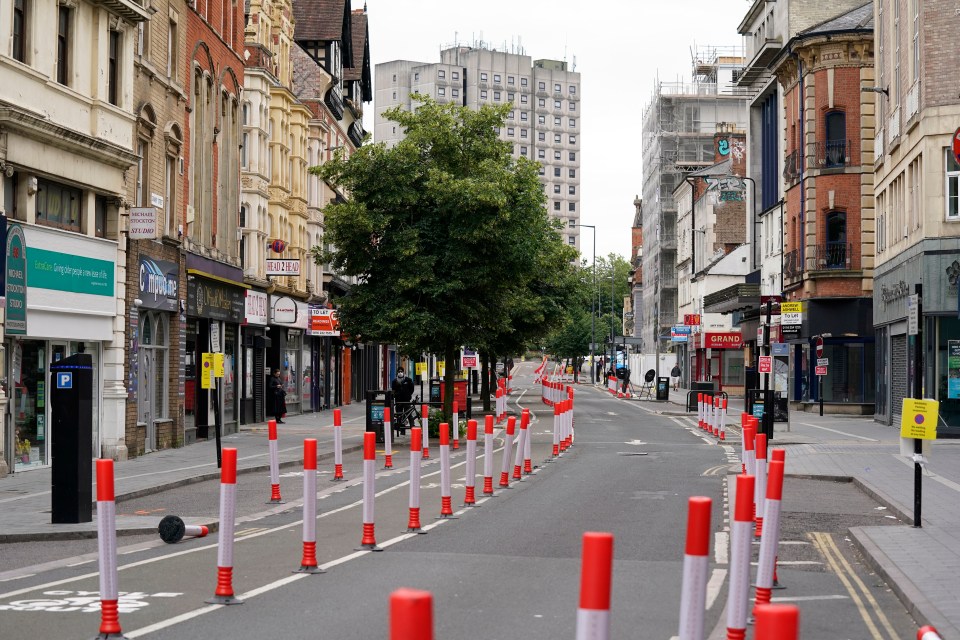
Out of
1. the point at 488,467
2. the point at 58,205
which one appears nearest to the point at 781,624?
the point at 488,467

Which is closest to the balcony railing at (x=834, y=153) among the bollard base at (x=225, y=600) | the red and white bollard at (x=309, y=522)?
the red and white bollard at (x=309, y=522)

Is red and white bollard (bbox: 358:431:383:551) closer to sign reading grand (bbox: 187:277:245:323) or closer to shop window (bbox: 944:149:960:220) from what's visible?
sign reading grand (bbox: 187:277:245:323)

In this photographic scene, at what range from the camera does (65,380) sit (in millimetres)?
15188

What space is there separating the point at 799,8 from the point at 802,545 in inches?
1885

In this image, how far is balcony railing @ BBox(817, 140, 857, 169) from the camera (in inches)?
2007

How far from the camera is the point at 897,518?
1623 cm

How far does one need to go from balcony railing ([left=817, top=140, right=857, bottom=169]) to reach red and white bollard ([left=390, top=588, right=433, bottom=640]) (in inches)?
1962

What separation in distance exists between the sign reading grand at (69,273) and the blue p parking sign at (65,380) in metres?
7.99

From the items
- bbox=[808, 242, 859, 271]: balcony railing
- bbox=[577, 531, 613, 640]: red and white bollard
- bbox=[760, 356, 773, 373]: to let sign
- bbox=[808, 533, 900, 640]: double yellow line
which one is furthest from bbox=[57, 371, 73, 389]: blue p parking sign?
bbox=[808, 242, 859, 271]: balcony railing

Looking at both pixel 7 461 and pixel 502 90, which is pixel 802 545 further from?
pixel 502 90

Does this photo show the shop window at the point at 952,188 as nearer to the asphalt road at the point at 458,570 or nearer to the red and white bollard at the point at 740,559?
the asphalt road at the point at 458,570

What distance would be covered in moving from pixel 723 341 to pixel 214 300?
161 ft

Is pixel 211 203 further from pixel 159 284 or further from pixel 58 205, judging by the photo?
pixel 58 205

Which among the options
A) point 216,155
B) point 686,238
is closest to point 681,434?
point 216,155
